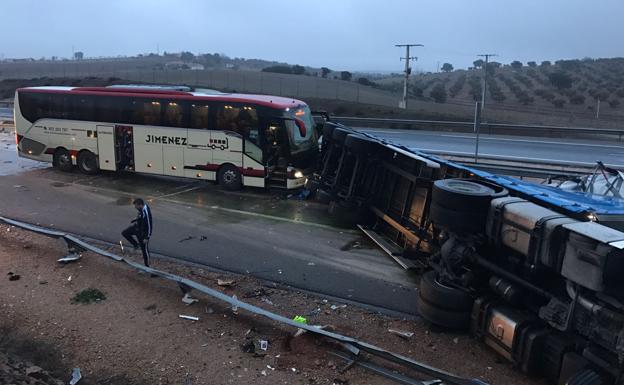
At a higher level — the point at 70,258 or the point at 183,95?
the point at 183,95

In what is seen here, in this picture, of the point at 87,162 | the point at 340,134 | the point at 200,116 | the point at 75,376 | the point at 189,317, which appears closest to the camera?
the point at 75,376

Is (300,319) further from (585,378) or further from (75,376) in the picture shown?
(585,378)

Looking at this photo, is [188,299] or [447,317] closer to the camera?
[447,317]

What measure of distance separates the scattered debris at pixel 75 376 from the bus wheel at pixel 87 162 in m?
13.7

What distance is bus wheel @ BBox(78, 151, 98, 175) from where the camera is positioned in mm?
18484

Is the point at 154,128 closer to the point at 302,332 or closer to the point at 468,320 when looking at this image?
the point at 302,332

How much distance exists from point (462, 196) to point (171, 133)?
40.0 feet

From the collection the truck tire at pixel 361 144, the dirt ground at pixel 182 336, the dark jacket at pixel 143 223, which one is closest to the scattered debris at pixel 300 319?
the dirt ground at pixel 182 336

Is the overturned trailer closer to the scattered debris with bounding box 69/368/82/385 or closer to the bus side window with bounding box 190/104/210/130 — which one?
the scattered debris with bounding box 69/368/82/385

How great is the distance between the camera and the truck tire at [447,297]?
271 inches

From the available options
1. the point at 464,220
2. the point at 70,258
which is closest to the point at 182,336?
the point at 70,258

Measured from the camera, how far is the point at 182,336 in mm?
6914

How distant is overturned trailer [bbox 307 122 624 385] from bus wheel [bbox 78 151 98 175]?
13117mm

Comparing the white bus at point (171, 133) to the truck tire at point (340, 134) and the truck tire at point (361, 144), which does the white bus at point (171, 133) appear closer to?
the truck tire at point (340, 134)
